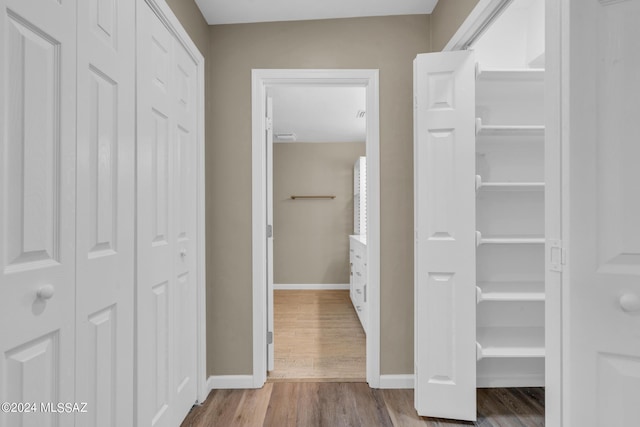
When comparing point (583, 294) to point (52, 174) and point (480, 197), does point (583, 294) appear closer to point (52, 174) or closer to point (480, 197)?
point (480, 197)

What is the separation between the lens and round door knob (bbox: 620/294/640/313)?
0.99 m

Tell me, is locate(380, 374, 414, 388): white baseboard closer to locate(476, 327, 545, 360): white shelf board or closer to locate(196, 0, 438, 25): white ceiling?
locate(476, 327, 545, 360): white shelf board

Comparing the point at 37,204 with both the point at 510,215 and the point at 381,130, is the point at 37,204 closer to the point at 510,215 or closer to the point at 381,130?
the point at 381,130

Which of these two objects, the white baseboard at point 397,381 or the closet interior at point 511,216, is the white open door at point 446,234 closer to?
the white baseboard at point 397,381

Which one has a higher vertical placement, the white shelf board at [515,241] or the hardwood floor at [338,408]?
the white shelf board at [515,241]

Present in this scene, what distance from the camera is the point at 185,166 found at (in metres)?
2.02

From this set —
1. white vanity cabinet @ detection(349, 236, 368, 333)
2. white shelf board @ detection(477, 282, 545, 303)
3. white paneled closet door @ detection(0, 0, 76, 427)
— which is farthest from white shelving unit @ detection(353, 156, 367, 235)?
white paneled closet door @ detection(0, 0, 76, 427)

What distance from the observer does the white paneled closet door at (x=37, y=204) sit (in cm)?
86

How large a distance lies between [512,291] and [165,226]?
Result: 7.04 feet

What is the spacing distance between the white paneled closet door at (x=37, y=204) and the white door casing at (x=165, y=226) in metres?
0.44

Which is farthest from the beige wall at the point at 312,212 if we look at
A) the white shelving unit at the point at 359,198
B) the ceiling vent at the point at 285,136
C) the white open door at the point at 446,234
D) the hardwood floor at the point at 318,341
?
the white open door at the point at 446,234

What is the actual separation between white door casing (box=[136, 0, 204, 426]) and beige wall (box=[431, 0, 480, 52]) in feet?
5.06

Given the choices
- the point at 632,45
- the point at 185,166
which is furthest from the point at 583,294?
the point at 185,166

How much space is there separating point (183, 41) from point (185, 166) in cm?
68
